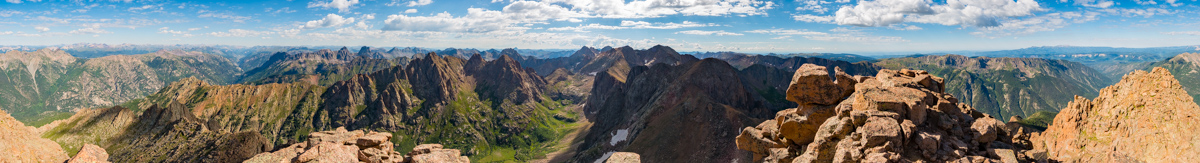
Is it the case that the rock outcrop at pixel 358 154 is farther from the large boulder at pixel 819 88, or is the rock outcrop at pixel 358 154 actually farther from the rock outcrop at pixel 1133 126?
the rock outcrop at pixel 1133 126

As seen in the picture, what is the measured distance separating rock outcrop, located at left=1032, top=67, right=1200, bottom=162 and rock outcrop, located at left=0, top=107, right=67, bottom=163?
8002 cm

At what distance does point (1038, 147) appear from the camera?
4059 cm

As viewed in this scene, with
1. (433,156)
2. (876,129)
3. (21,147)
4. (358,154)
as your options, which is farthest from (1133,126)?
(21,147)

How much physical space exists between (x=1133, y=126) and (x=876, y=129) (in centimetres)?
2300

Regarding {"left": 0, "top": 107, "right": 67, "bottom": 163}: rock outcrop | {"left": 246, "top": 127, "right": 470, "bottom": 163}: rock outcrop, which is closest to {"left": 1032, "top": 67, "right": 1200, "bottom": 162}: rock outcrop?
{"left": 246, "top": 127, "right": 470, "bottom": 163}: rock outcrop

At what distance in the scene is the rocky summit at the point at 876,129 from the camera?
2756cm

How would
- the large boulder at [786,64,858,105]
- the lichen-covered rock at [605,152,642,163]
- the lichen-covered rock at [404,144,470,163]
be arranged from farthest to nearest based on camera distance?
1. the large boulder at [786,64,858,105]
2. the lichen-covered rock at [404,144,470,163]
3. the lichen-covered rock at [605,152,642,163]

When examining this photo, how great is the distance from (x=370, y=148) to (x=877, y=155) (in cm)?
3609

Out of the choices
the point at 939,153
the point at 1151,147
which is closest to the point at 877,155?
the point at 939,153

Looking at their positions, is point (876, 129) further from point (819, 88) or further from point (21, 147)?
point (21, 147)

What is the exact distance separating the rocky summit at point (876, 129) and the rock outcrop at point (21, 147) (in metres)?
59.2

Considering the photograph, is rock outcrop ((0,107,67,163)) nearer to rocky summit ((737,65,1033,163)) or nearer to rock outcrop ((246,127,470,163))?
rock outcrop ((246,127,470,163))

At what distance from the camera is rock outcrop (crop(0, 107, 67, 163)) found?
34969 mm

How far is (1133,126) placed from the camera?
3300 cm
